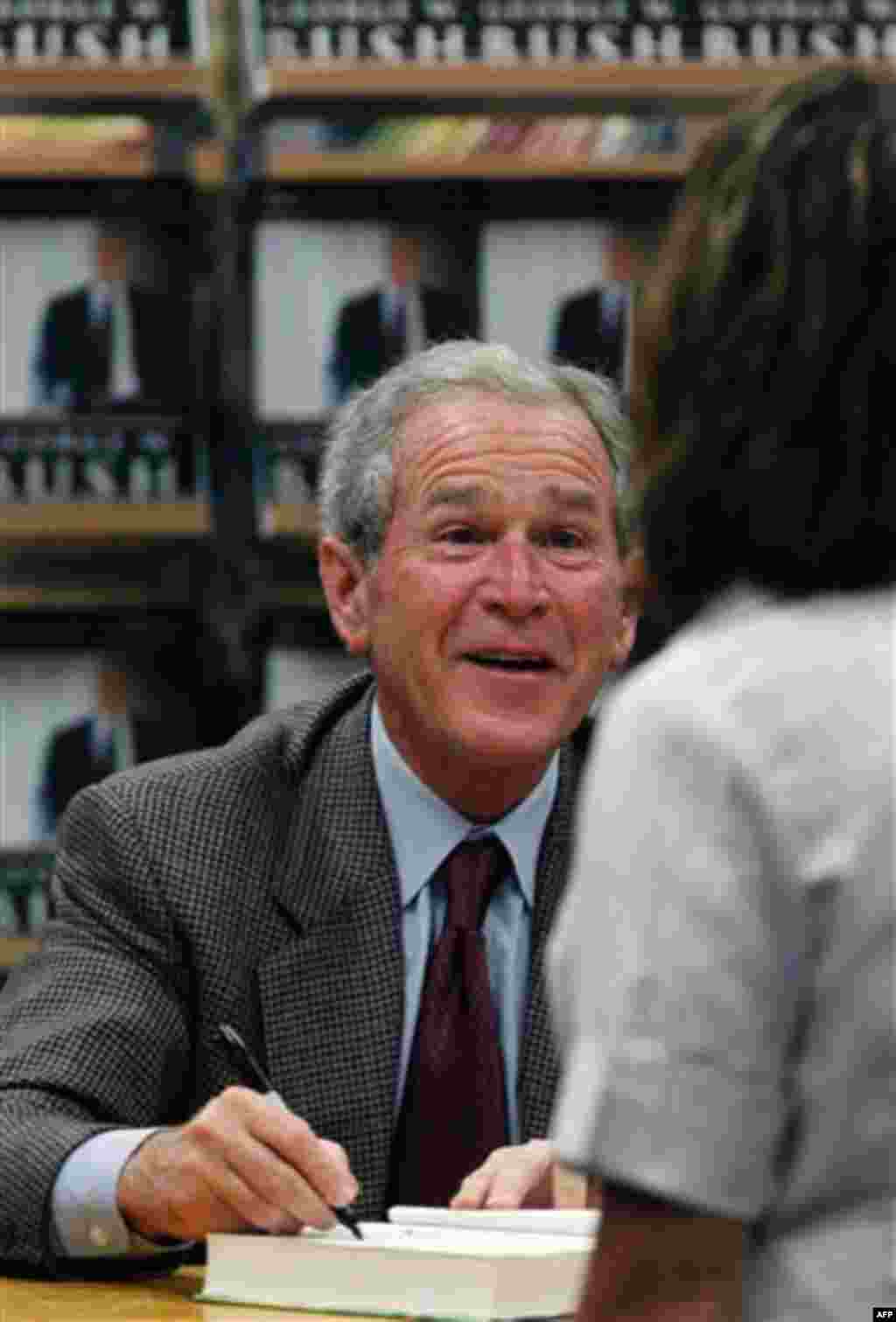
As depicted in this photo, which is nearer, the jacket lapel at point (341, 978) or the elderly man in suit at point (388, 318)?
the jacket lapel at point (341, 978)

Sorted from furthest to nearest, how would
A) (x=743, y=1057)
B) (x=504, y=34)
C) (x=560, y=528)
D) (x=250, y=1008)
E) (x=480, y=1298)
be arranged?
1. (x=504, y=34)
2. (x=560, y=528)
3. (x=250, y=1008)
4. (x=480, y=1298)
5. (x=743, y=1057)

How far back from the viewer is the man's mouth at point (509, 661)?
114 inches

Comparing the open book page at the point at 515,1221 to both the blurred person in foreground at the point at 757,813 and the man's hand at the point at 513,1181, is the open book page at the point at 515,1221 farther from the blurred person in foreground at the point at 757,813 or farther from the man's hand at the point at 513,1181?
the blurred person in foreground at the point at 757,813

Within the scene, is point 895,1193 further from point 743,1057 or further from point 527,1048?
point 527,1048

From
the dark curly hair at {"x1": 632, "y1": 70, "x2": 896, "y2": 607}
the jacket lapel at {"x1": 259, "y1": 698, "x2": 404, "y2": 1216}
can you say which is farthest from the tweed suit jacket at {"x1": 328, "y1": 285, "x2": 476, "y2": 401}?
the dark curly hair at {"x1": 632, "y1": 70, "x2": 896, "y2": 607}

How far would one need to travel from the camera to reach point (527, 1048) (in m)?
2.78

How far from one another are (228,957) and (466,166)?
1548mm

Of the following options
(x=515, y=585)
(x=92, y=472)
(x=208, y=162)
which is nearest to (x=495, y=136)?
(x=208, y=162)

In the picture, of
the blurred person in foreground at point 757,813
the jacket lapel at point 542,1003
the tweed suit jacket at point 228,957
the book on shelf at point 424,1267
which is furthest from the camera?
the jacket lapel at point 542,1003

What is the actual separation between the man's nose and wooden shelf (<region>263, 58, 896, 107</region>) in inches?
47.5

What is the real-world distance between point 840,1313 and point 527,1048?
1525 millimetres

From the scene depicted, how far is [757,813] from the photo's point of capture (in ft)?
4.06

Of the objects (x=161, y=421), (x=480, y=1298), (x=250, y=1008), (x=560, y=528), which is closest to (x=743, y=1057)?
(x=480, y=1298)

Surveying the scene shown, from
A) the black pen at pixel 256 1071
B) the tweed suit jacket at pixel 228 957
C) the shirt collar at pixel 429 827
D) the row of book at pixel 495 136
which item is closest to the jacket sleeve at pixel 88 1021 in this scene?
the tweed suit jacket at pixel 228 957
